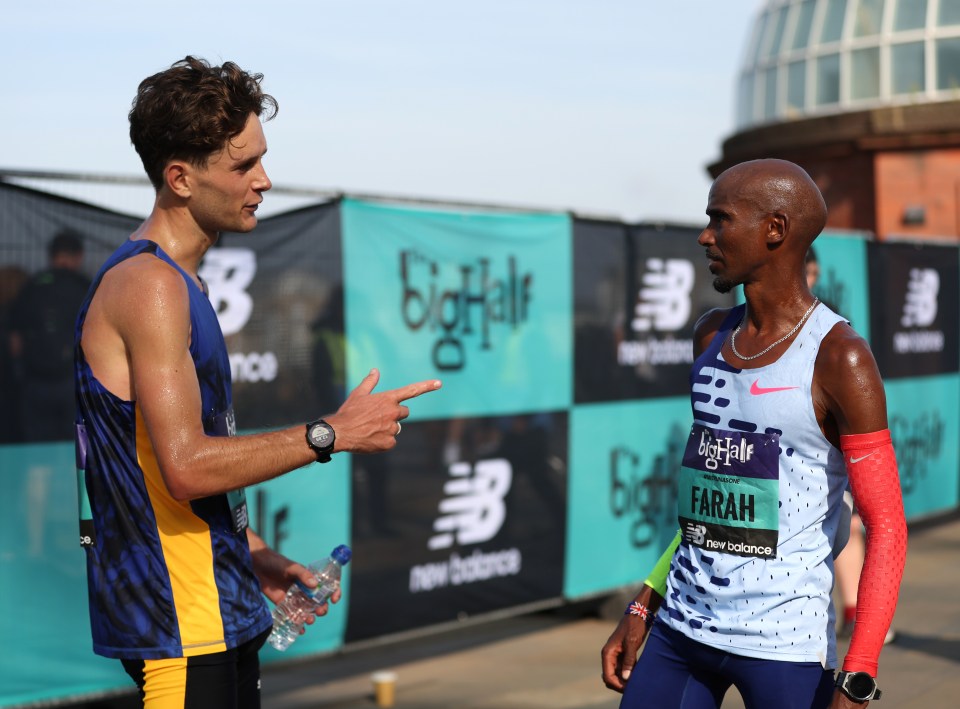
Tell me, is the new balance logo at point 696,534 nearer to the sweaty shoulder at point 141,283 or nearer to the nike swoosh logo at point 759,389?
the nike swoosh logo at point 759,389

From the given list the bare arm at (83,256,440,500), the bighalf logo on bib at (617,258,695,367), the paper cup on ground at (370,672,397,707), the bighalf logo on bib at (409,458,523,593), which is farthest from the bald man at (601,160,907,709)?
the bighalf logo on bib at (617,258,695,367)

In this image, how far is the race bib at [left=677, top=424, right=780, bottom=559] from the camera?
3023mm

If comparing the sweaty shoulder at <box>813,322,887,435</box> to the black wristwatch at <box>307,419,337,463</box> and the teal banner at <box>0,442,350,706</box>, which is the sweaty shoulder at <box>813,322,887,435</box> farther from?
the teal banner at <box>0,442,350,706</box>

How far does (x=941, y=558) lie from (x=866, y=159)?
13201 millimetres

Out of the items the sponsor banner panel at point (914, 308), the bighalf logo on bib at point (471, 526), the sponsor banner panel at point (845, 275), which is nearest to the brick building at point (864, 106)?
the sponsor banner panel at point (914, 308)

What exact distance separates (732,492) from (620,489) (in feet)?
16.1

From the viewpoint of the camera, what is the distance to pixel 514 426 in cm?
727

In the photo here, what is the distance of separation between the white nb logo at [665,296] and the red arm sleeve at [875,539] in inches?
208

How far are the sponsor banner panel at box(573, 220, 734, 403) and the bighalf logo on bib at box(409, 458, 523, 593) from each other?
0.93m

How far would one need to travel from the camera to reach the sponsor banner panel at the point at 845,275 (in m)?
10.2

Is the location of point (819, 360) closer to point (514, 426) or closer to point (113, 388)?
point (113, 388)

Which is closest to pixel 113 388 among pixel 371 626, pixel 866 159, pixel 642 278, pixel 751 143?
pixel 371 626

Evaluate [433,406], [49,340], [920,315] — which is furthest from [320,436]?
[920,315]

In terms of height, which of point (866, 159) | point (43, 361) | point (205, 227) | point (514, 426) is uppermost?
point (866, 159)
